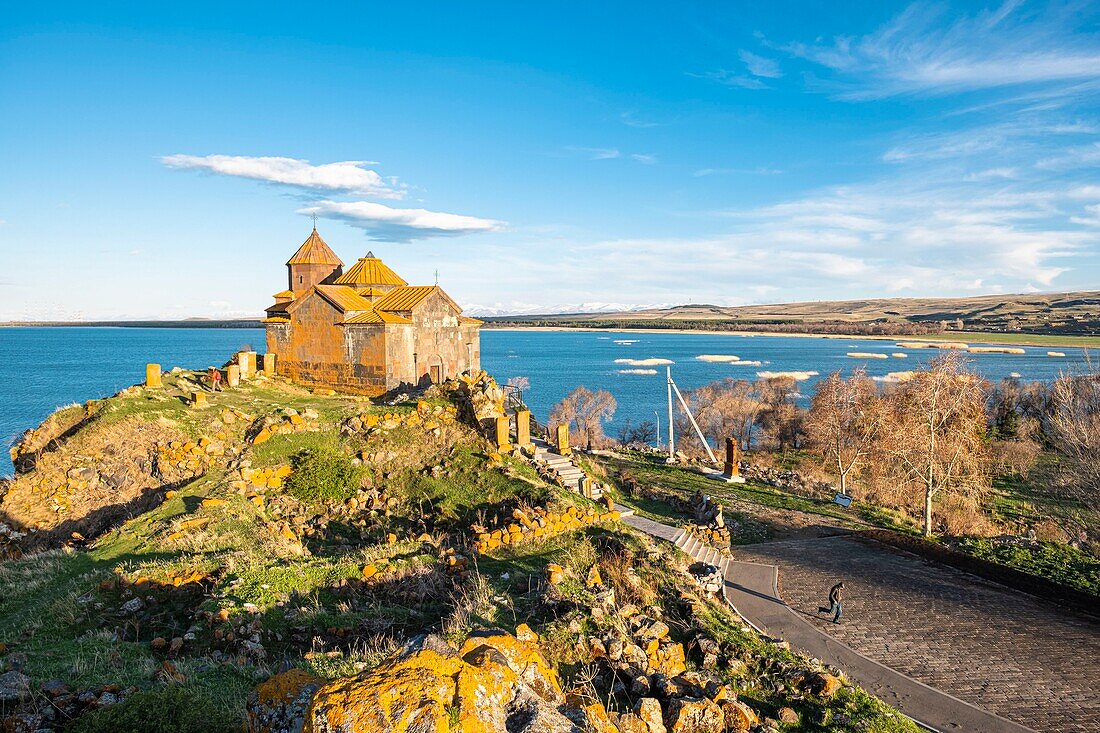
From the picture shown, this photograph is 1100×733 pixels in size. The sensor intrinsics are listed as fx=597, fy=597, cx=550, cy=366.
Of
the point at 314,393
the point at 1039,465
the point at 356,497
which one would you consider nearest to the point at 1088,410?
the point at 1039,465

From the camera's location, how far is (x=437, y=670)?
4.31 m

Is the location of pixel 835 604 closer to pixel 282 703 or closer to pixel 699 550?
pixel 699 550

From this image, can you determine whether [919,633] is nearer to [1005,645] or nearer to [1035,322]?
[1005,645]

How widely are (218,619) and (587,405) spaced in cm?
4065

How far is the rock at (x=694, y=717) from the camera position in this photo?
7.19 m

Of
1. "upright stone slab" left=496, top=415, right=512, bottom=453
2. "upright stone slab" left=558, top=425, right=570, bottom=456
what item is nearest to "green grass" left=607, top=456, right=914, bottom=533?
"upright stone slab" left=558, top=425, right=570, bottom=456

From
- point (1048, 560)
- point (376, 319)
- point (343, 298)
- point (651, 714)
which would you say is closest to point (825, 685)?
point (651, 714)

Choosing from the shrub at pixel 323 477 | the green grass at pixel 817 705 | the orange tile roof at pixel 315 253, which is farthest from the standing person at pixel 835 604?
the orange tile roof at pixel 315 253

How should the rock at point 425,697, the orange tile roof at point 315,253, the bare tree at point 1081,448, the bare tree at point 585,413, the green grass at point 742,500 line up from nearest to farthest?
the rock at point 425,697
the bare tree at point 1081,448
the green grass at point 742,500
the orange tile roof at point 315,253
the bare tree at point 585,413

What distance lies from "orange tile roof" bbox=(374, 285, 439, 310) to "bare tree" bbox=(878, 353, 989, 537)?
19.7m

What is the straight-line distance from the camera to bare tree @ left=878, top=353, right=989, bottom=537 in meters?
22.5

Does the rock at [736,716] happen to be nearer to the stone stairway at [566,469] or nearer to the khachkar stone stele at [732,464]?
the stone stairway at [566,469]

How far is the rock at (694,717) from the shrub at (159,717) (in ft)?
15.8

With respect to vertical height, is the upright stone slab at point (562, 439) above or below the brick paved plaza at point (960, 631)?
above
